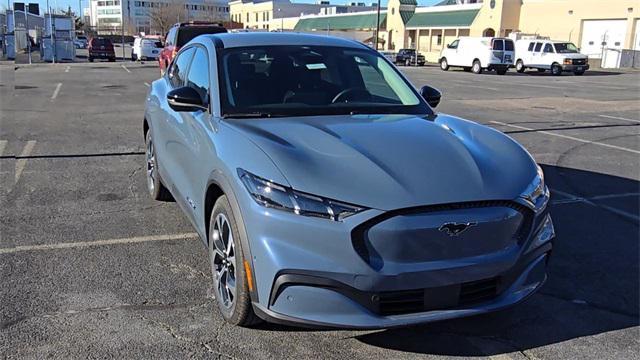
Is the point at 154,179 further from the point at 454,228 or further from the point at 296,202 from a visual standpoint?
the point at 454,228

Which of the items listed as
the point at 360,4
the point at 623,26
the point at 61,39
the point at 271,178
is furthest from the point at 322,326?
the point at 360,4

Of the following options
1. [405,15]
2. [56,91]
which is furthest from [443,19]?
[56,91]

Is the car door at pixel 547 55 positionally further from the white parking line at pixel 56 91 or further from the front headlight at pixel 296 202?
the front headlight at pixel 296 202

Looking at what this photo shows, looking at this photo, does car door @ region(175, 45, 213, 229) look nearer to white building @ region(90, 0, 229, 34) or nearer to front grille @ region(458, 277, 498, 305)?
front grille @ region(458, 277, 498, 305)

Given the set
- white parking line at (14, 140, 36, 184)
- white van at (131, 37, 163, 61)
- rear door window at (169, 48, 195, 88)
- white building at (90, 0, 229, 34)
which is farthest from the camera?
white building at (90, 0, 229, 34)

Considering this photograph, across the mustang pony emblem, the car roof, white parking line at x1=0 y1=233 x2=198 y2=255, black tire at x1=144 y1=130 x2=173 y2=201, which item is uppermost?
the car roof

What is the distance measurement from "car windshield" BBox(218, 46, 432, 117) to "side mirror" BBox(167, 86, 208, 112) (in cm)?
17

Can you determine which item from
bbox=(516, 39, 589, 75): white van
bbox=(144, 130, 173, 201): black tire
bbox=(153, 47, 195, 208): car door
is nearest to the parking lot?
bbox=(144, 130, 173, 201): black tire

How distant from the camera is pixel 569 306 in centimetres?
383

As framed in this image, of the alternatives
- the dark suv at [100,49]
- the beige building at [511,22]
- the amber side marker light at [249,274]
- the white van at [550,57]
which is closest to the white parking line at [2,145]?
the amber side marker light at [249,274]

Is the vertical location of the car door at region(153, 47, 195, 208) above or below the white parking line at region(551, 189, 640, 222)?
above

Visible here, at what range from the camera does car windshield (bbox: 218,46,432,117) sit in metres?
4.11

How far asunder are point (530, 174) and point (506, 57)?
34.8 metres

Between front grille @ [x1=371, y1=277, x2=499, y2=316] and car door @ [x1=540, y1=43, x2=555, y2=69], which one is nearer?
front grille @ [x1=371, y1=277, x2=499, y2=316]
